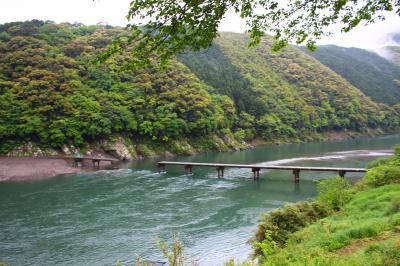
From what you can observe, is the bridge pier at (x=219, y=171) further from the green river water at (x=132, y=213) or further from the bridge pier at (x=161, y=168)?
the bridge pier at (x=161, y=168)

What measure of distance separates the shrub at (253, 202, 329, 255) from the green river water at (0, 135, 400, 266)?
6.75 ft

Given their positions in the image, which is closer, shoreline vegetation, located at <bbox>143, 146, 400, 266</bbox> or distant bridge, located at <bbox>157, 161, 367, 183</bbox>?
shoreline vegetation, located at <bbox>143, 146, 400, 266</bbox>

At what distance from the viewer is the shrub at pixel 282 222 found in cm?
1563

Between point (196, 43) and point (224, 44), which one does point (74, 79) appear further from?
point (224, 44)

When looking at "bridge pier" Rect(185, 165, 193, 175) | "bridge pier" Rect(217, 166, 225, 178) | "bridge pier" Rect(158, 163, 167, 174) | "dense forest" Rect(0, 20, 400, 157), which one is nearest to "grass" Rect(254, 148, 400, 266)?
"dense forest" Rect(0, 20, 400, 157)

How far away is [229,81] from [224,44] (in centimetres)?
4373

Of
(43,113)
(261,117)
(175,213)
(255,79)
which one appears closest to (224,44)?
(255,79)

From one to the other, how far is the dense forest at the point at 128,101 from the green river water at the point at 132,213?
11596 mm

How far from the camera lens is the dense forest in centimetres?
5800

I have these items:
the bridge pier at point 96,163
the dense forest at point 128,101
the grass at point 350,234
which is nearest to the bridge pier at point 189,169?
the bridge pier at point 96,163

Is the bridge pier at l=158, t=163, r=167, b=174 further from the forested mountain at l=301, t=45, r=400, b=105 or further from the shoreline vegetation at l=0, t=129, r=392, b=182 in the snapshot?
the forested mountain at l=301, t=45, r=400, b=105

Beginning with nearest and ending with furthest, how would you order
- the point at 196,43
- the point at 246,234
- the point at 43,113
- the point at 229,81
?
1. the point at 196,43
2. the point at 246,234
3. the point at 43,113
4. the point at 229,81

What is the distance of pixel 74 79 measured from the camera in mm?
67812

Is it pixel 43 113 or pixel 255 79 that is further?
pixel 255 79
